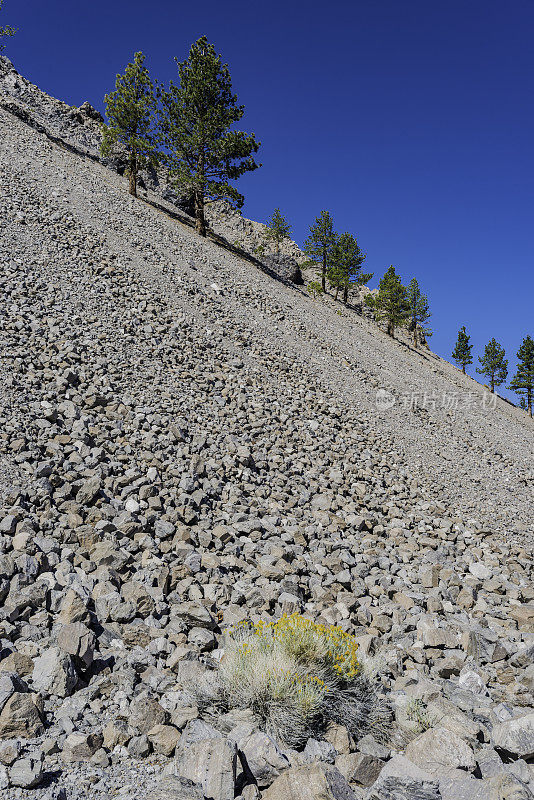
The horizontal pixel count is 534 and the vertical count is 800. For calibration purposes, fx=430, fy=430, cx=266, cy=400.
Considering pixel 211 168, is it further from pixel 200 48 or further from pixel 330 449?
pixel 330 449

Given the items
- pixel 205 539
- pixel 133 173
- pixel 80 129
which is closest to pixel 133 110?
pixel 133 173

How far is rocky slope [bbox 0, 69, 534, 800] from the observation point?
13.3ft

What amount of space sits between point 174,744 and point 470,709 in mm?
3545

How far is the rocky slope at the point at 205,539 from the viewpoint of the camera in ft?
13.3

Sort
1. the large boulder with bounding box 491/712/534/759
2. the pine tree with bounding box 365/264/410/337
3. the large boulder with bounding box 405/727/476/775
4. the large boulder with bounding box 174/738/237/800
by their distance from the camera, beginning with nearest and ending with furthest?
the large boulder with bounding box 174/738/237/800
the large boulder with bounding box 405/727/476/775
the large boulder with bounding box 491/712/534/759
the pine tree with bounding box 365/264/410/337

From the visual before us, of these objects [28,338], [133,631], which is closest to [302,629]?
[133,631]

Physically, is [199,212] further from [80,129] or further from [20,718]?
[20,718]

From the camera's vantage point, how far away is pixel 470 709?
17.1 ft

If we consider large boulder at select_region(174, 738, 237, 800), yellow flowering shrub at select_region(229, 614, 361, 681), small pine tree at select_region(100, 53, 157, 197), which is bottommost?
large boulder at select_region(174, 738, 237, 800)

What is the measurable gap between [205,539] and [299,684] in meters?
3.99

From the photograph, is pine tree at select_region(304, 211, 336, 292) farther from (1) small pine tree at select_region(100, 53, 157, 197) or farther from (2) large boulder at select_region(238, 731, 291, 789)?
(2) large boulder at select_region(238, 731, 291, 789)

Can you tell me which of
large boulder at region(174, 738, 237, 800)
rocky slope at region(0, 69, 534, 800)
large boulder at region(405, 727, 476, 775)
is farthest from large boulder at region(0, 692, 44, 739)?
large boulder at region(405, 727, 476, 775)

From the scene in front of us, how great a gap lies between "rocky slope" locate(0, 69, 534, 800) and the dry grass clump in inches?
9.1

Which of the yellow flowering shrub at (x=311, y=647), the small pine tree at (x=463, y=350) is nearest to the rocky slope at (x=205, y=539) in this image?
the yellow flowering shrub at (x=311, y=647)
